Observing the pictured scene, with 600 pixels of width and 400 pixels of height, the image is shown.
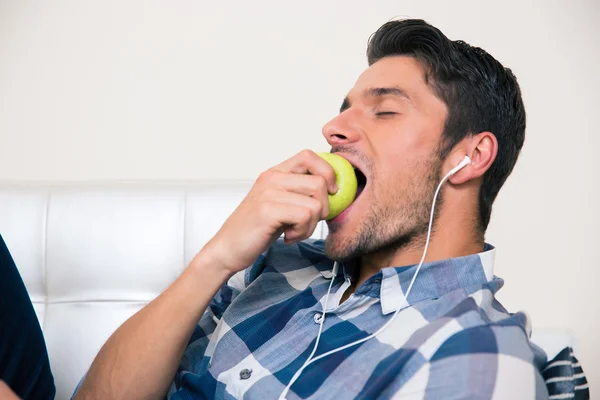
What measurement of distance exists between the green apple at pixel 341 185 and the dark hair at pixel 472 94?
0.63ft

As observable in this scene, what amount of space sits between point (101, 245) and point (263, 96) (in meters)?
0.75

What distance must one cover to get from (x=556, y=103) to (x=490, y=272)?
3.37 ft

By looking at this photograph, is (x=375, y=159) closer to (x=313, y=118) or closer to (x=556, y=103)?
(x=313, y=118)

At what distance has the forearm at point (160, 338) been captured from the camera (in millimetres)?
1185

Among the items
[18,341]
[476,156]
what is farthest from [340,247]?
[18,341]

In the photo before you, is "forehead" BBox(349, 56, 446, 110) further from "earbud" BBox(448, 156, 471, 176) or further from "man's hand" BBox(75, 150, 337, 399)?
"man's hand" BBox(75, 150, 337, 399)

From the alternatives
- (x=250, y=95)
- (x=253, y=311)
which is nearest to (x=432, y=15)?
(x=250, y=95)

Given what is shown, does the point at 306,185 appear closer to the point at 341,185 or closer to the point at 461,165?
the point at 341,185

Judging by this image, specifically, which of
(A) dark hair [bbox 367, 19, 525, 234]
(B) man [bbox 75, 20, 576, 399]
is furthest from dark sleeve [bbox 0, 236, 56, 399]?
(A) dark hair [bbox 367, 19, 525, 234]

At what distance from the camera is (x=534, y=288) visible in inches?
79.7

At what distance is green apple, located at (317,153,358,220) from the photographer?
1.18m

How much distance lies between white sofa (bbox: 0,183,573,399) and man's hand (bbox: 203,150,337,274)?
0.60m

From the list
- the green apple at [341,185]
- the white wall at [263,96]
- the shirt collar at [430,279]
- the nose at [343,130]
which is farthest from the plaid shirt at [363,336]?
the white wall at [263,96]

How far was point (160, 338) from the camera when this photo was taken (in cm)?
119
